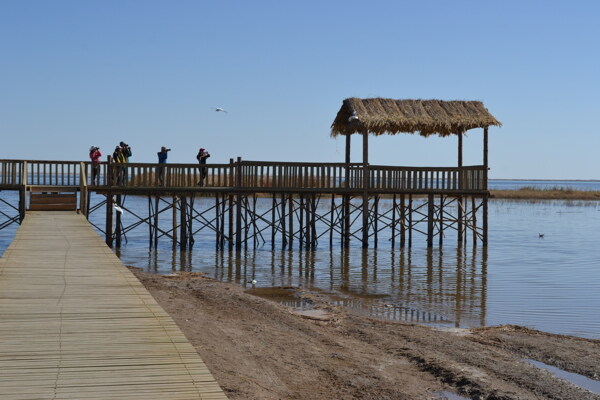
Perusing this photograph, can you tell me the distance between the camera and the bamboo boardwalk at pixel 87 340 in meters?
6.20

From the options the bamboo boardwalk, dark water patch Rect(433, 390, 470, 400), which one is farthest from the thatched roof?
dark water patch Rect(433, 390, 470, 400)

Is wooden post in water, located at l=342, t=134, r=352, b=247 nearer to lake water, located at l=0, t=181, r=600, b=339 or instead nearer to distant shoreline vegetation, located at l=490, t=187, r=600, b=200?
lake water, located at l=0, t=181, r=600, b=339

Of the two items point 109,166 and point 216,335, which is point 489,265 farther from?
point 216,335

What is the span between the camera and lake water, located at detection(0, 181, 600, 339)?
1555 cm

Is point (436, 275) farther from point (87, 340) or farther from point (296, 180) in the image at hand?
point (87, 340)

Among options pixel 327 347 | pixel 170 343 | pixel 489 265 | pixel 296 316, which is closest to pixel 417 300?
pixel 296 316

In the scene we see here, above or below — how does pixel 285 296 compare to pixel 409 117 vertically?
below

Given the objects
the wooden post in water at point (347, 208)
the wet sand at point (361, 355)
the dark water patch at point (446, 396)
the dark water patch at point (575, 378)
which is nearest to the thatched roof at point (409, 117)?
Answer: the wooden post in water at point (347, 208)

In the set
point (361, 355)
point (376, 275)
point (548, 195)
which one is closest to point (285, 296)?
point (376, 275)

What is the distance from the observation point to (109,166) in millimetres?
25094

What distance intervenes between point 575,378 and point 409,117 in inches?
740

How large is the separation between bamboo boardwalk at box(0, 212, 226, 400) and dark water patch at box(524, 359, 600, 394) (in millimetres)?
4810

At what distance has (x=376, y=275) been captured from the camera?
21.6 m

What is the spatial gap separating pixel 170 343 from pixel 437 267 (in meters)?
17.2
